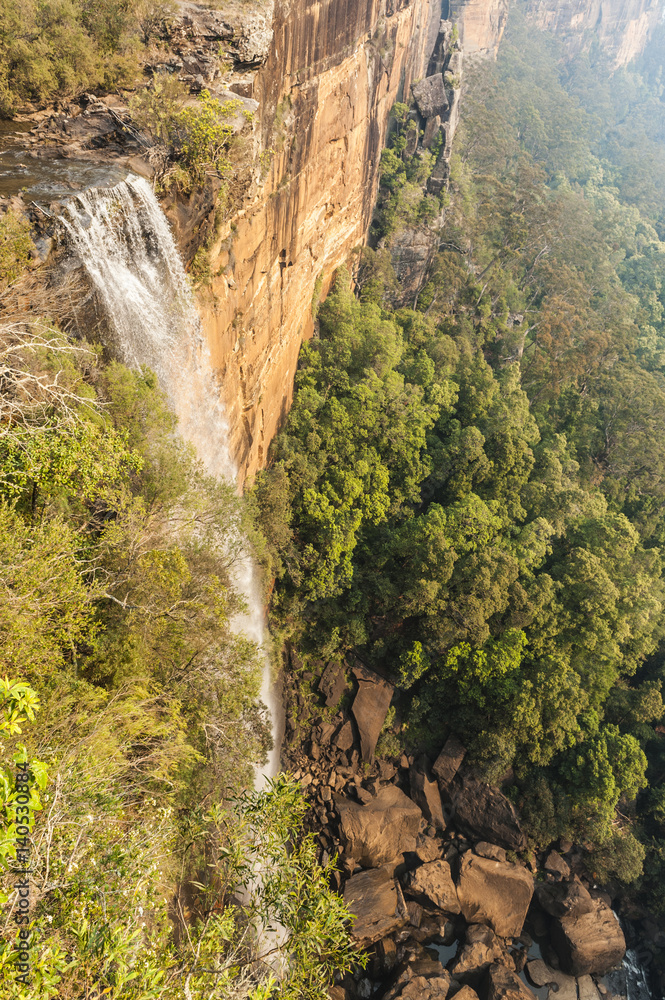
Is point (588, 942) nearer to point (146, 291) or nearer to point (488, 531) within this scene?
point (488, 531)

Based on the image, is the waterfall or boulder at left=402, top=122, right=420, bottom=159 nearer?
the waterfall

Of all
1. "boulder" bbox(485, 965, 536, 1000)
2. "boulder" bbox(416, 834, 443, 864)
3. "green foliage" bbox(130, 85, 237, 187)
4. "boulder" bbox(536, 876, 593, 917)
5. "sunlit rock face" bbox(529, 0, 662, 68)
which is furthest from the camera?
"sunlit rock face" bbox(529, 0, 662, 68)

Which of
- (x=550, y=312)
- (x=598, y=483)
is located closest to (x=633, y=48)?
(x=550, y=312)

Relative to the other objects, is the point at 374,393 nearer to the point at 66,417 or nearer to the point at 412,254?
the point at 412,254

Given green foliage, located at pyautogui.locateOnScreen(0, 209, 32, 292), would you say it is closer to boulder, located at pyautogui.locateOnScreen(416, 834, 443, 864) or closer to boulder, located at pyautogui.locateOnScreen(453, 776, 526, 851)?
boulder, located at pyautogui.locateOnScreen(416, 834, 443, 864)

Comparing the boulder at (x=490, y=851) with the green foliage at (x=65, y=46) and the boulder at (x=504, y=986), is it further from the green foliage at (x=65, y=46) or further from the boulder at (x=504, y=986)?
the green foliage at (x=65, y=46)

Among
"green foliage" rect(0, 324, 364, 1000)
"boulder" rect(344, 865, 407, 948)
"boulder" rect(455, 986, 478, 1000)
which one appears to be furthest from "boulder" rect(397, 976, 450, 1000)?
"green foliage" rect(0, 324, 364, 1000)

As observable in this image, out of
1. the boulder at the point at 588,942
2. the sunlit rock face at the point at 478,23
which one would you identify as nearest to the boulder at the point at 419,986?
→ the boulder at the point at 588,942
